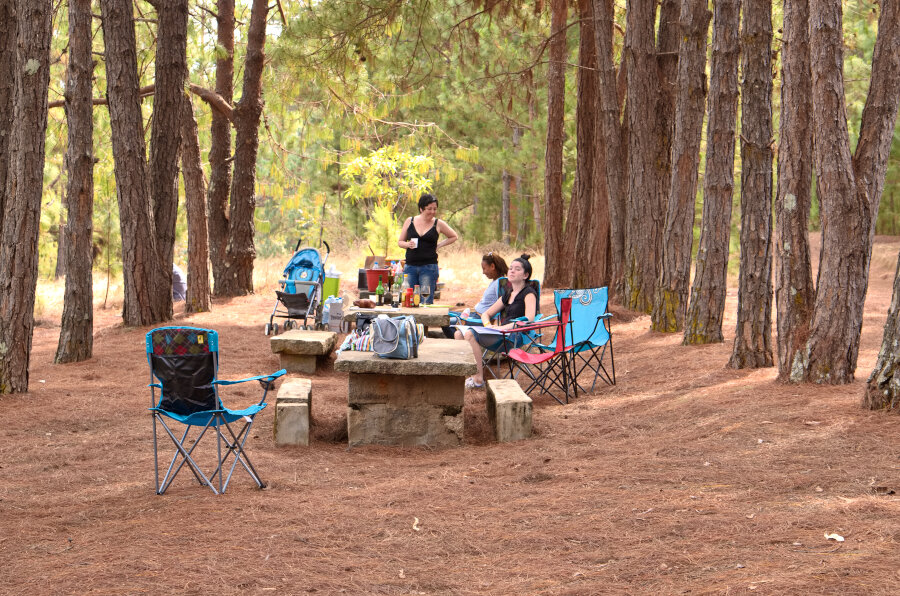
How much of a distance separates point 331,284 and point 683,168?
4.59 metres

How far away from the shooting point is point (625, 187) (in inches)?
522

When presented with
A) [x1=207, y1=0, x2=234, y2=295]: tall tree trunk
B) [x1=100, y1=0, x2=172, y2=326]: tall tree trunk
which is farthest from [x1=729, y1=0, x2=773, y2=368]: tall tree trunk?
[x1=207, y1=0, x2=234, y2=295]: tall tree trunk

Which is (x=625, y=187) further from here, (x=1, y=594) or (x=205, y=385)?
(x=1, y=594)

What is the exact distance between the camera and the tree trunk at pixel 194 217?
1347 cm

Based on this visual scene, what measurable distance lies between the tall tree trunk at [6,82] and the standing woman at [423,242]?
381 cm

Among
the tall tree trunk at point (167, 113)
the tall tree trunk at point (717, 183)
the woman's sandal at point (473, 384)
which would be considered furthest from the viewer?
the tall tree trunk at point (167, 113)

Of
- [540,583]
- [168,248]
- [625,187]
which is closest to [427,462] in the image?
[540,583]

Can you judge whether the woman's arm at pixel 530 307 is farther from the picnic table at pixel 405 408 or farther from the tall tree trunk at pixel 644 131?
the tall tree trunk at pixel 644 131

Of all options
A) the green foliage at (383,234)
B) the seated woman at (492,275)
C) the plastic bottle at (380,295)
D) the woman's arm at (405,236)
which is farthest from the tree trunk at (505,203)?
the seated woman at (492,275)

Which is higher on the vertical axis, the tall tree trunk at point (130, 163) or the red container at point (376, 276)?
the tall tree trunk at point (130, 163)

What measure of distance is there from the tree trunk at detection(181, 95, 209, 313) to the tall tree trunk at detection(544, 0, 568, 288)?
590 centimetres

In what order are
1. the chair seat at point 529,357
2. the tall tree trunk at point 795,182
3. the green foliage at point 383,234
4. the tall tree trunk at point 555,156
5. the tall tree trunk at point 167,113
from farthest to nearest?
the green foliage at point 383,234, the tall tree trunk at point 555,156, the tall tree trunk at point 167,113, the chair seat at point 529,357, the tall tree trunk at point 795,182

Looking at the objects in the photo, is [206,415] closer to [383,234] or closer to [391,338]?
[391,338]

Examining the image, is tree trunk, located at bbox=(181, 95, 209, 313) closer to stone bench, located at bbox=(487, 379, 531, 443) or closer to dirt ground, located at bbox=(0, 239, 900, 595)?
dirt ground, located at bbox=(0, 239, 900, 595)
